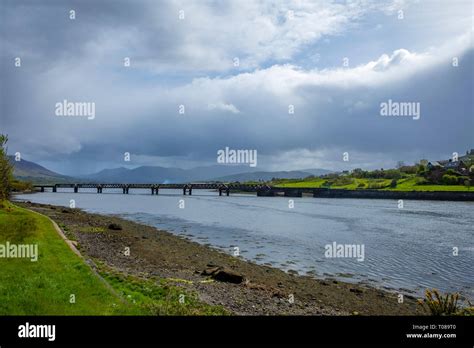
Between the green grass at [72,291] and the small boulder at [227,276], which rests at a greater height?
the green grass at [72,291]

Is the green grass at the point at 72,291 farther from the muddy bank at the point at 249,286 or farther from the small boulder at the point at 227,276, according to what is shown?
the small boulder at the point at 227,276

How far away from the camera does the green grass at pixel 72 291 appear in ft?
43.5

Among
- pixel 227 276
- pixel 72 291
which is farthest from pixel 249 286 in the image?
pixel 72 291

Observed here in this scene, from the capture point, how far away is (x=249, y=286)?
81.6 feet

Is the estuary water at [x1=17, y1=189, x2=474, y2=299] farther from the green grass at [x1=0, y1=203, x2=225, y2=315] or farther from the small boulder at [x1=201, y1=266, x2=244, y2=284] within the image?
the green grass at [x1=0, y1=203, x2=225, y2=315]

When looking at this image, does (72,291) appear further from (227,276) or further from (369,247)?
(369,247)

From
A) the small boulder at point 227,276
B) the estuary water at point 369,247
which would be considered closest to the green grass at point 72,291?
the small boulder at point 227,276

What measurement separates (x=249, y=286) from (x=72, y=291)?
12.4 metres

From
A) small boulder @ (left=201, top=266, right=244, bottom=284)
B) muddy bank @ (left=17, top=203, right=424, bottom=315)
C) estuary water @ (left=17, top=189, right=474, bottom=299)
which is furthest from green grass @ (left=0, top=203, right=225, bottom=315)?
estuary water @ (left=17, top=189, right=474, bottom=299)

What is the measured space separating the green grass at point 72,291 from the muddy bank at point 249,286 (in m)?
2.67

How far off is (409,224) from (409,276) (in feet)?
142

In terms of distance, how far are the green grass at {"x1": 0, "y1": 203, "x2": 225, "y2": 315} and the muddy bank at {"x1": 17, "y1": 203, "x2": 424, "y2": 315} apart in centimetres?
267

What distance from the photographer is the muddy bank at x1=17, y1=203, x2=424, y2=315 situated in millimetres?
21003
